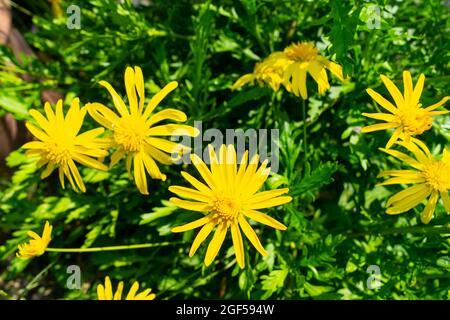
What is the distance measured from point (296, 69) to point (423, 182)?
40 centimetres

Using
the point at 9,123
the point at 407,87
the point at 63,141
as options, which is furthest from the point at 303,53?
the point at 9,123

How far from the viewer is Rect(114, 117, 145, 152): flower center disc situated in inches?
36.6

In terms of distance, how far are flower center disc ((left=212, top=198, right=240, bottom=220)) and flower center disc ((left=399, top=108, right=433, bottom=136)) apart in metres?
0.40

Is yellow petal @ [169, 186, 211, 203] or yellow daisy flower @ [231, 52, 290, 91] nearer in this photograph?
yellow petal @ [169, 186, 211, 203]

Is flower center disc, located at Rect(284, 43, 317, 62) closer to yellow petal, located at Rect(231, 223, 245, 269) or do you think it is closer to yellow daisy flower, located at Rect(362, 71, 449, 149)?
yellow daisy flower, located at Rect(362, 71, 449, 149)

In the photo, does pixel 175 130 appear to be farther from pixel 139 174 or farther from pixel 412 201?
pixel 412 201

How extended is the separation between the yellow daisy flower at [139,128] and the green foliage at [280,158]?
18cm

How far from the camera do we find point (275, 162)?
1.20 metres

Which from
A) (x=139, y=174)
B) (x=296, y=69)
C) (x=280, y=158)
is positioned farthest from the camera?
(x=280, y=158)

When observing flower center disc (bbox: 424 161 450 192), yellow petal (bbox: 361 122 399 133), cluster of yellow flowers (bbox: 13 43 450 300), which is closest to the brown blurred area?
cluster of yellow flowers (bbox: 13 43 450 300)

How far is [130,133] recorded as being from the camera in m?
0.94

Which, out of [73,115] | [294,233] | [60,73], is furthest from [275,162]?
[60,73]

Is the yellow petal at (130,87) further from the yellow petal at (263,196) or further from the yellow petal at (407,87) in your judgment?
the yellow petal at (407,87)

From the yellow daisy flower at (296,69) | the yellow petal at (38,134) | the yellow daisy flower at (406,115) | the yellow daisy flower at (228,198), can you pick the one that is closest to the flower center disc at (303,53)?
the yellow daisy flower at (296,69)
